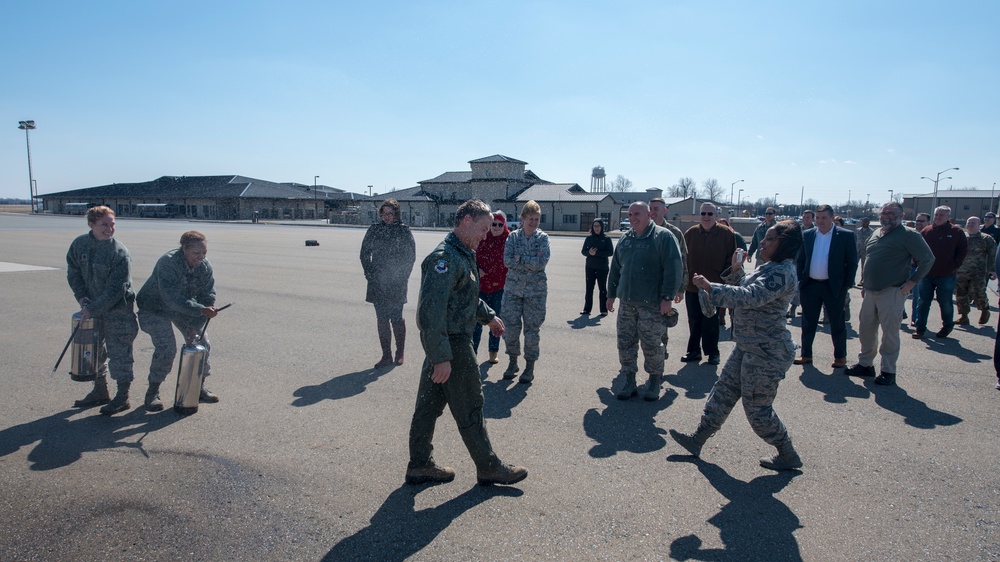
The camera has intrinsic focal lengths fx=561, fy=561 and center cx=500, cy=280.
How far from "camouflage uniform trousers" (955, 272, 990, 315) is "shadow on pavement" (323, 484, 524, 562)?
31.8 ft

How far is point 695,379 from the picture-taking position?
247 inches

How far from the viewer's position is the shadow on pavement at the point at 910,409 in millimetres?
4945

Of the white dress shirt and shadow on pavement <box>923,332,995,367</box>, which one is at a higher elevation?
the white dress shirt

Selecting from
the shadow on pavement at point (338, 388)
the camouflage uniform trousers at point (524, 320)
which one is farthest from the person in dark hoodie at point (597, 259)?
the shadow on pavement at point (338, 388)

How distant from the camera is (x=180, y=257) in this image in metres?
5.00

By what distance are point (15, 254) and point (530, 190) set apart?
54994 millimetres

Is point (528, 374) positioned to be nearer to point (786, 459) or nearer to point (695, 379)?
point (695, 379)

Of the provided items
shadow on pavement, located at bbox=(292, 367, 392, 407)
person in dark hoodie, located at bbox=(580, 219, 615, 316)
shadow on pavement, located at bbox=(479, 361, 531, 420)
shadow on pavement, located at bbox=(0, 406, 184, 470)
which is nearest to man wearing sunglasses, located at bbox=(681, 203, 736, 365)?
shadow on pavement, located at bbox=(479, 361, 531, 420)

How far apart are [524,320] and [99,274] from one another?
13.1ft

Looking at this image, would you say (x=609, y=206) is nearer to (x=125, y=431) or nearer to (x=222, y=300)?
(x=222, y=300)

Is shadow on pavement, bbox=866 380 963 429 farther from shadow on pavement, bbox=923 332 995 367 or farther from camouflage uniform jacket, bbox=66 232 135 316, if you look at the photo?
camouflage uniform jacket, bbox=66 232 135 316

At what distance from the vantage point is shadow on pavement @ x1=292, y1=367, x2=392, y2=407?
5.47 meters

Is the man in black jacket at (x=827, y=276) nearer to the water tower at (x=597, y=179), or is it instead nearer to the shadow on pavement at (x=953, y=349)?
the shadow on pavement at (x=953, y=349)

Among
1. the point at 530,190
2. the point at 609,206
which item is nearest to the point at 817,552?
the point at 609,206
